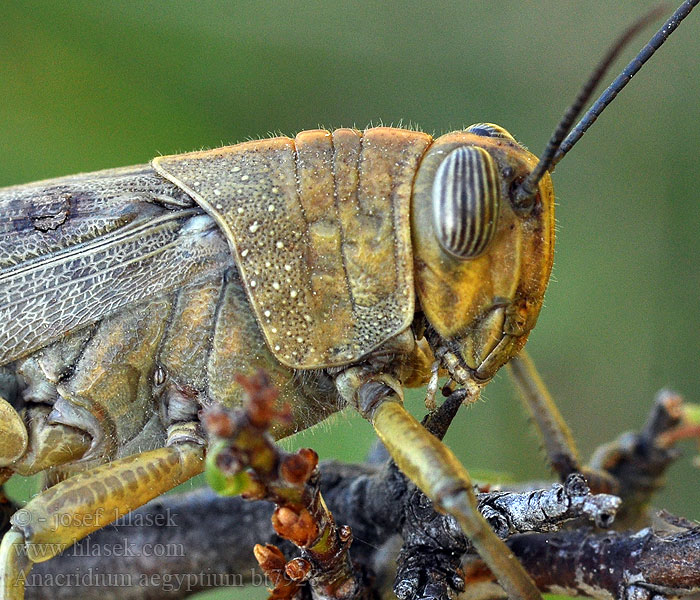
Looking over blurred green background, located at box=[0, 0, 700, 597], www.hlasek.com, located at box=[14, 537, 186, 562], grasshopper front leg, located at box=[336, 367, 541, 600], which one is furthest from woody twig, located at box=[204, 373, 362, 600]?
blurred green background, located at box=[0, 0, 700, 597]

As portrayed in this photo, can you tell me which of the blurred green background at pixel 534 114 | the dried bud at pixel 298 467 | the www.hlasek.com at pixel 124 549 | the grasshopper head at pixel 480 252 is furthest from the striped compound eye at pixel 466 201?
the blurred green background at pixel 534 114

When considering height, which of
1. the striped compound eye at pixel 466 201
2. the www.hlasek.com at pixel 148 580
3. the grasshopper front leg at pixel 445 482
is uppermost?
the striped compound eye at pixel 466 201

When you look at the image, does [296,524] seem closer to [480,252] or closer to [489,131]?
[480,252]

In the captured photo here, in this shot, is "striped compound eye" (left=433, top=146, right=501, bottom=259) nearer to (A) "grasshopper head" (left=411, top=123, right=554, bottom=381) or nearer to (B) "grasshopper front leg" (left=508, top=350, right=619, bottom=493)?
(A) "grasshopper head" (left=411, top=123, right=554, bottom=381)

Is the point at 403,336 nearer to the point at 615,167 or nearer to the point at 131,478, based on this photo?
the point at 131,478

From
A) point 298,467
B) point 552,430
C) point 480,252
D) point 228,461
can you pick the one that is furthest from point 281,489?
point 552,430

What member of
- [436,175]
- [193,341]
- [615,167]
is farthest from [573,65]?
[193,341]

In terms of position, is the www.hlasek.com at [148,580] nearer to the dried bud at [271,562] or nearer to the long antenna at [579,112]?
the dried bud at [271,562]
